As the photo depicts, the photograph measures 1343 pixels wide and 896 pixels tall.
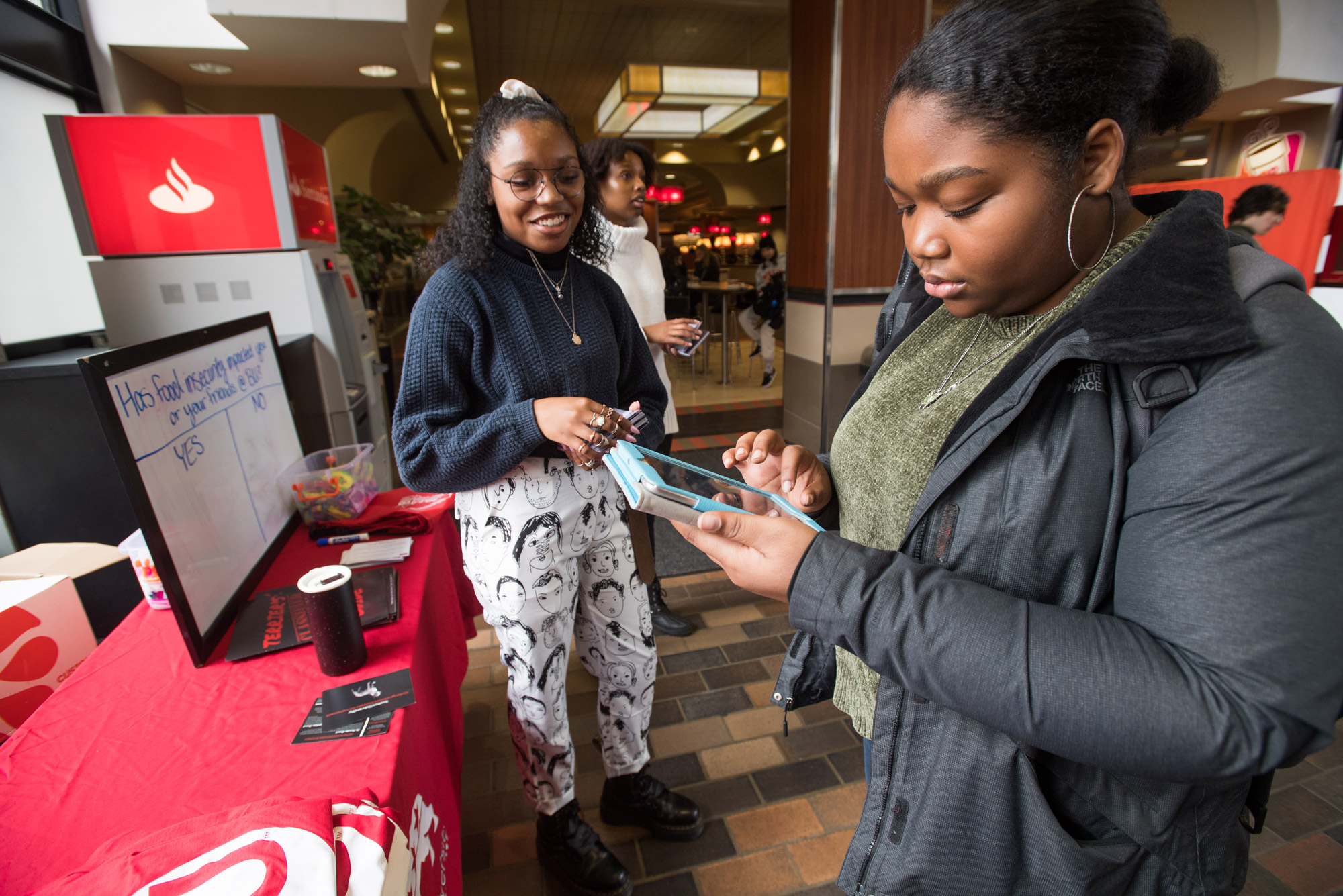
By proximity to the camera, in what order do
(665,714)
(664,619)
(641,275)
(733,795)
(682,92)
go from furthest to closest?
(682,92) → (664,619) → (641,275) → (665,714) → (733,795)

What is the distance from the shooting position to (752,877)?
5.49ft

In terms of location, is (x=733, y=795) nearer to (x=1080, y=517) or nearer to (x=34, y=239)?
(x=1080, y=517)

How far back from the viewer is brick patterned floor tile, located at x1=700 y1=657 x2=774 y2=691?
2.43m

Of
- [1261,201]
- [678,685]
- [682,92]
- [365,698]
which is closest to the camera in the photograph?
[365,698]

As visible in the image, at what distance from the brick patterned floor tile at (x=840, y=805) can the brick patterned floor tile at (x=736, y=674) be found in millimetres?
552

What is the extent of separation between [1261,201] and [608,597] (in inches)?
177

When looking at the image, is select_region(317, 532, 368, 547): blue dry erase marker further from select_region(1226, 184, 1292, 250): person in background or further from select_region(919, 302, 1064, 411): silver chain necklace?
select_region(1226, 184, 1292, 250): person in background

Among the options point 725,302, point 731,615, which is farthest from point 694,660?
point 725,302

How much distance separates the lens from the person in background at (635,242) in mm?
2336

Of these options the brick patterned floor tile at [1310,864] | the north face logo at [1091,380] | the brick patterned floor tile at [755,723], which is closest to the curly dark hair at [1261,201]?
the brick patterned floor tile at [1310,864]

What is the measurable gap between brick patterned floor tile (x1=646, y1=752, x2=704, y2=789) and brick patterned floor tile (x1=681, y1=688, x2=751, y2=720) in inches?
7.5

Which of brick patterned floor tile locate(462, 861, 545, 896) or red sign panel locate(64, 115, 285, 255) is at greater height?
red sign panel locate(64, 115, 285, 255)

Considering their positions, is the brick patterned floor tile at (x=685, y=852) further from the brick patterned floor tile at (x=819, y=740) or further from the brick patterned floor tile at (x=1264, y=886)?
the brick patterned floor tile at (x=1264, y=886)

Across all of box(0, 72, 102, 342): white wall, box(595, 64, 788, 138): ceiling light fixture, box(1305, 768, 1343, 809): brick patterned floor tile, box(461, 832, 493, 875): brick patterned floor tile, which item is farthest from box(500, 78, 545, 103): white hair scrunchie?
box(595, 64, 788, 138): ceiling light fixture
